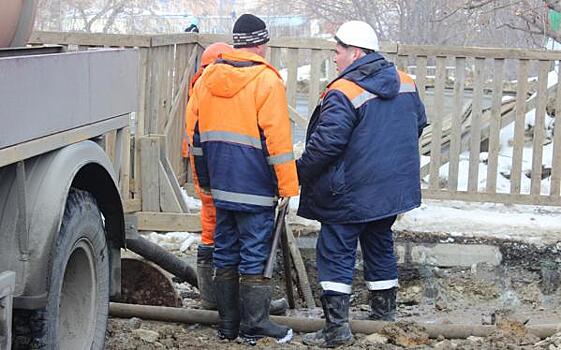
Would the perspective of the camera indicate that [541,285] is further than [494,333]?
Yes

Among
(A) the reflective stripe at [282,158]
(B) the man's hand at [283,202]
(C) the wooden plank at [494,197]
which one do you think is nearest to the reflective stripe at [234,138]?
(A) the reflective stripe at [282,158]

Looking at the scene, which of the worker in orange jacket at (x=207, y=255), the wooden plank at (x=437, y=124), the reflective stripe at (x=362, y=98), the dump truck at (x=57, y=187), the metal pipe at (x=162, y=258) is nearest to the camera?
the dump truck at (x=57, y=187)

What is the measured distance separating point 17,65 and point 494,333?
11.0 ft

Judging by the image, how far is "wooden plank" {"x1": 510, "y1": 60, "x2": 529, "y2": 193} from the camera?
29.1 feet

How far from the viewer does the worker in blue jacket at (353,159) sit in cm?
546

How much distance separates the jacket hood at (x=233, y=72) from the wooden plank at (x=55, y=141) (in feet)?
2.26

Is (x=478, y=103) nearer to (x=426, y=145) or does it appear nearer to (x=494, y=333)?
(x=426, y=145)

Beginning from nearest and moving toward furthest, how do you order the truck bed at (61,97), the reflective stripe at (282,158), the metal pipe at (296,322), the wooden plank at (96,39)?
the truck bed at (61,97), the reflective stripe at (282,158), the metal pipe at (296,322), the wooden plank at (96,39)

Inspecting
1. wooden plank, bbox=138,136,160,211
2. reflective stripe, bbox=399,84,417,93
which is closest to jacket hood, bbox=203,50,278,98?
reflective stripe, bbox=399,84,417,93

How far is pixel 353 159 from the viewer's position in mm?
5539

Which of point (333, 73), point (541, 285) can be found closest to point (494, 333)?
point (541, 285)

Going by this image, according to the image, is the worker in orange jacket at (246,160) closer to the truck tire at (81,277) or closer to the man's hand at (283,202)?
the man's hand at (283,202)

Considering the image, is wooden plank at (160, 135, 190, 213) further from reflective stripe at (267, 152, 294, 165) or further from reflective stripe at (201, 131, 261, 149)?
reflective stripe at (267, 152, 294, 165)

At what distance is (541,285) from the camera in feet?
25.5
